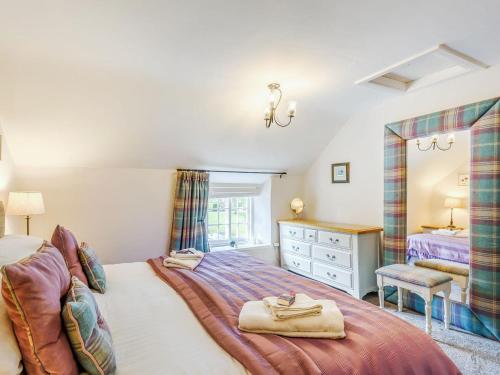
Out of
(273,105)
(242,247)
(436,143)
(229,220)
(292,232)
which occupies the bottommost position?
(242,247)

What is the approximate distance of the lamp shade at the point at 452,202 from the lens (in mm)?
2705

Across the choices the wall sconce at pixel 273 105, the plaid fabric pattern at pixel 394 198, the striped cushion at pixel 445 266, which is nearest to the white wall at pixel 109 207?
the wall sconce at pixel 273 105

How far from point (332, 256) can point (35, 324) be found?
3.22 metres

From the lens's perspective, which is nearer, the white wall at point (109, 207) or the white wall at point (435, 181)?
the white wall at point (435, 181)

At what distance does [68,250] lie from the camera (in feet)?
6.33

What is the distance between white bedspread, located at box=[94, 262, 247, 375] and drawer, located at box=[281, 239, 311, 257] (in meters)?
2.37

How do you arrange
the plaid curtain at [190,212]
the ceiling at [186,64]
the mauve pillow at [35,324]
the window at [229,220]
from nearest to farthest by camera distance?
the mauve pillow at [35,324] < the ceiling at [186,64] < the plaid curtain at [190,212] < the window at [229,220]

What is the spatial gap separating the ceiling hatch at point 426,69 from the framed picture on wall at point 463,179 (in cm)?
94

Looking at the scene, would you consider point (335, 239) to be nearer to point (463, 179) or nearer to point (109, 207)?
point (463, 179)

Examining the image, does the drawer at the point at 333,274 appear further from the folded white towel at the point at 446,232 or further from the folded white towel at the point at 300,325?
the folded white towel at the point at 300,325

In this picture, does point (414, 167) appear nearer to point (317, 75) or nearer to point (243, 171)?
point (317, 75)

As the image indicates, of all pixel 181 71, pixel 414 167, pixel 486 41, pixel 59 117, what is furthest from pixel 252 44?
pixel 414 167

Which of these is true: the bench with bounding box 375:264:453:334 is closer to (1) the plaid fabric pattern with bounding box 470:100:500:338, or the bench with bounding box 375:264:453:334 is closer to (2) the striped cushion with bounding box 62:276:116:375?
(1) the plaid fabric pattern with bounding box 470:100:500:338

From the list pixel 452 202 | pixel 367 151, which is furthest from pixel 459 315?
pixel 367 151
